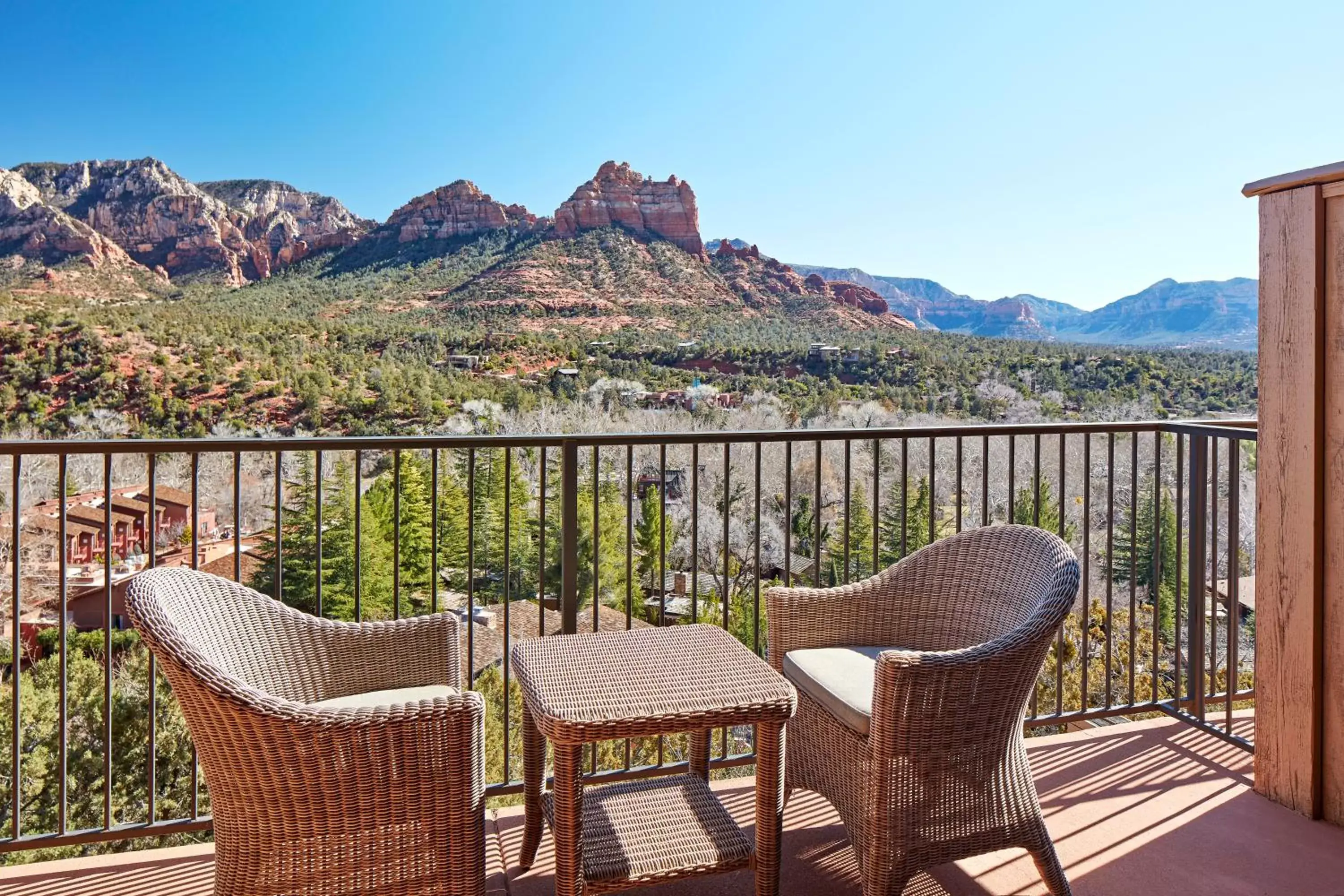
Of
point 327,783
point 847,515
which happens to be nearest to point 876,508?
point 847,515

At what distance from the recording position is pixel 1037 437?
2832mm

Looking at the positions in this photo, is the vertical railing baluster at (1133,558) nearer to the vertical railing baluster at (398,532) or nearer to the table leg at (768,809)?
the table leg at (768,809)

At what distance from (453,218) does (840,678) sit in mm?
36999

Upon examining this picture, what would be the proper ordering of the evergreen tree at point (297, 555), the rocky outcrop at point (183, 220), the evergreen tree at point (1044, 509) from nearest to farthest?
the evergreen tree at point (1044, 509)
the evergreen tree at point (297, 555)
the rocky outcrop at point (183, 220)

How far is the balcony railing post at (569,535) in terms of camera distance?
2.42 metres

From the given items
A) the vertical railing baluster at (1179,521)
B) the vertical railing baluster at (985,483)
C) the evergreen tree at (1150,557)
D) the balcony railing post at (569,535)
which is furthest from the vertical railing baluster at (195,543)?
the evergreen tree at (1150,557)

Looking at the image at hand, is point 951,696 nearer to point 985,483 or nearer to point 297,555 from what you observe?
point 985,483

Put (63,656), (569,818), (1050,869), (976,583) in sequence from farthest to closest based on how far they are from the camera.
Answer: (976,583) < (63,656) < (1050,869) < (569,818)

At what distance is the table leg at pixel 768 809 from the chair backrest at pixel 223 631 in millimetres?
981

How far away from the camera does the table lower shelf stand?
65.6 inches

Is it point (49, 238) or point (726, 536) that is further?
point (49, 238)

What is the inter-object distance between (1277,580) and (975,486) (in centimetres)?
1850

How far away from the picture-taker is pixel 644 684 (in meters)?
1.70

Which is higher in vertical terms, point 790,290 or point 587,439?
point 790,290
